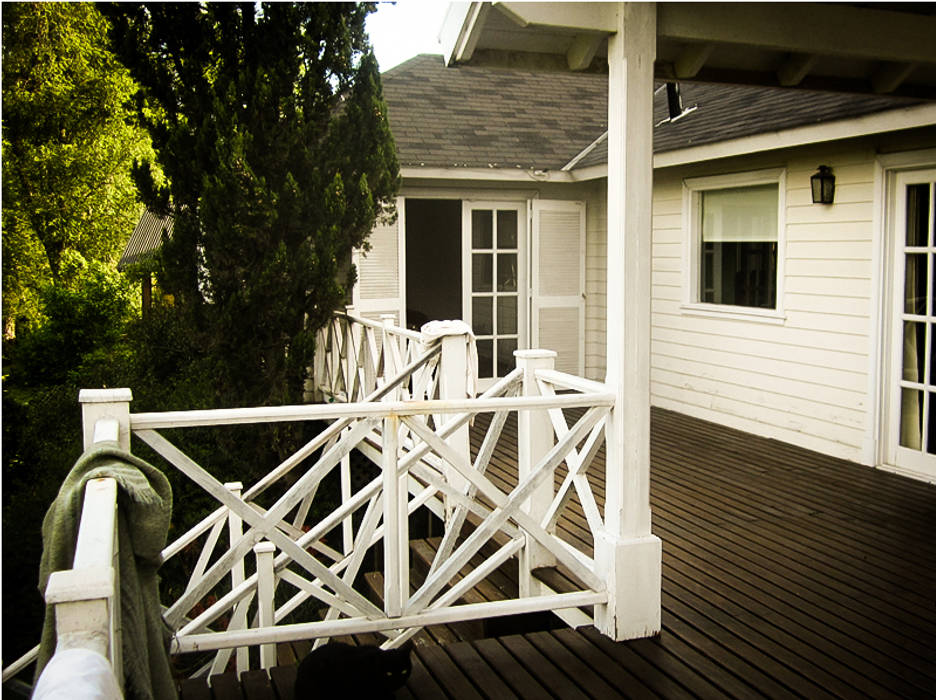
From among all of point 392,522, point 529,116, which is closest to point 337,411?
point 392,522

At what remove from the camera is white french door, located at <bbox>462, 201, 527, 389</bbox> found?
344 inches

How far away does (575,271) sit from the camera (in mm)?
9070

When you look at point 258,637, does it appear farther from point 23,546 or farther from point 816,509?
point 23,546

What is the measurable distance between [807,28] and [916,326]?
9.55ft

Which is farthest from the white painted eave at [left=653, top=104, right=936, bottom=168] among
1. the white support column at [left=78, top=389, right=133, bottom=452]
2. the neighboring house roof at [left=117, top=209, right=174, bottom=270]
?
the neighboring house roof at [left=117, top=209, right=174, bottom=270]

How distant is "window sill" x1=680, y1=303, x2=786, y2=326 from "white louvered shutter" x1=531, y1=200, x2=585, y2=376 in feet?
4.77

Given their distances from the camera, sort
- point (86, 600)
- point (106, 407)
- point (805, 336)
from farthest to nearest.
A: point (805, 336), point (106, 407), point (86, 600)

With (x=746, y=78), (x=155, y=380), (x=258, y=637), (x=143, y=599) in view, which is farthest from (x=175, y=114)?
(x=143, y=599)

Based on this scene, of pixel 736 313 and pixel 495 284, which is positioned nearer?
pixel 736 313

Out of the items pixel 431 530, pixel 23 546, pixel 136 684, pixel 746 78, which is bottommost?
pixel 23 546

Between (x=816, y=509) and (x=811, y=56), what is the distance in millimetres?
2542

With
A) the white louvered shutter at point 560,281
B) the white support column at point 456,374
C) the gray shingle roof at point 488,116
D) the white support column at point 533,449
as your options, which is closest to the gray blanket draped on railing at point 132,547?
the white support column at point 533,449

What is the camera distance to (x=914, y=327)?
18.6 ft

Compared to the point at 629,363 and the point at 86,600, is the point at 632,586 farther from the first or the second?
the point at 86,600
